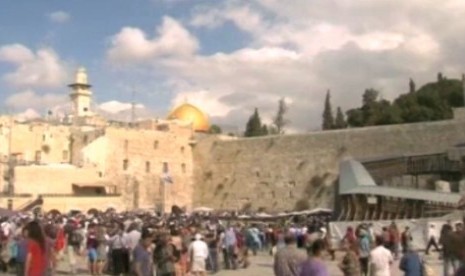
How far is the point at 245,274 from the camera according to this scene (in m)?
16.4

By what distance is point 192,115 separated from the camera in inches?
2569

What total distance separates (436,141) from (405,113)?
13.0 meters

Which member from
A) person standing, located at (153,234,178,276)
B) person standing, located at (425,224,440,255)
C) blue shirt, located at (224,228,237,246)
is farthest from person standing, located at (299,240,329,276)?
person standing, located at (425,224,440,255)

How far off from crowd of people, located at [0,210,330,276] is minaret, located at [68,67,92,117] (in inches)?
1709

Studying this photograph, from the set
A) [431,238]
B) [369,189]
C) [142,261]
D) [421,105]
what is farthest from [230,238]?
[421,105]

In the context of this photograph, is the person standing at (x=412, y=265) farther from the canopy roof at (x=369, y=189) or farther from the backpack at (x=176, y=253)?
the canopy roof at (x=369, y=189)

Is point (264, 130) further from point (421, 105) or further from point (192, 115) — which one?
point (421, 105)

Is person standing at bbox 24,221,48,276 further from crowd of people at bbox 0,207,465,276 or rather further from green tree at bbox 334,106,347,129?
green tree at bbox 334,106,347,129

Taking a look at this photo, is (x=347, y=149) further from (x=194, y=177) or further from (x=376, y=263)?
(x=376, y=263)

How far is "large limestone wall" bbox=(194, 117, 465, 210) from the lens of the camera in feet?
133

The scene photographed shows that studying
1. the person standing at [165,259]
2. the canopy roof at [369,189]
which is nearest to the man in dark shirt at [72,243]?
the person standing at [165,259]

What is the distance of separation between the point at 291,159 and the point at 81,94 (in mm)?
27540

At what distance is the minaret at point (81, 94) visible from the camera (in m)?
67.2

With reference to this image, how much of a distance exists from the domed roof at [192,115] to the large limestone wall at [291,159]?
12.4 metres
